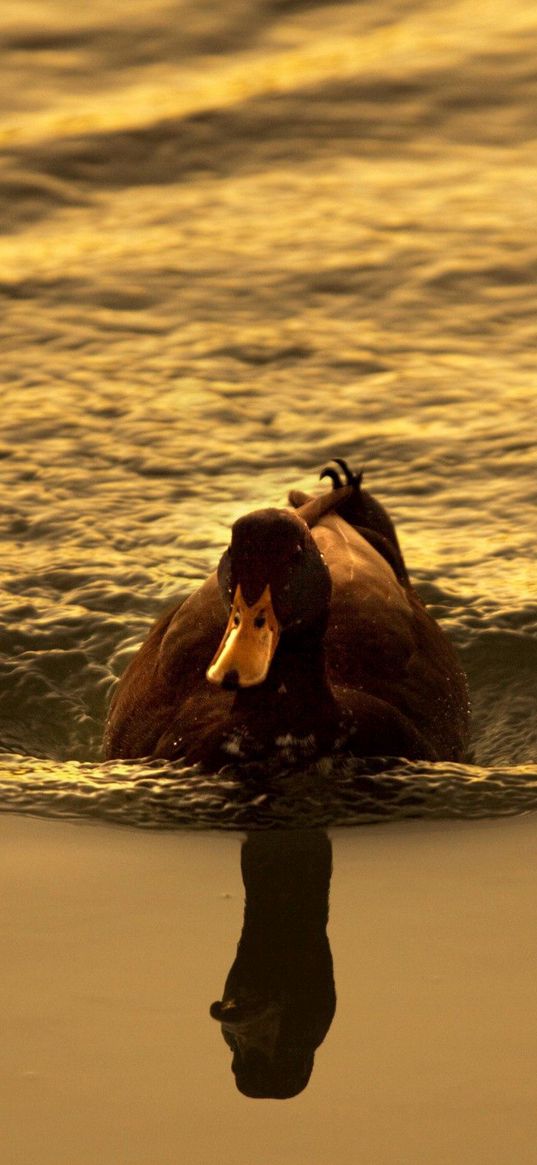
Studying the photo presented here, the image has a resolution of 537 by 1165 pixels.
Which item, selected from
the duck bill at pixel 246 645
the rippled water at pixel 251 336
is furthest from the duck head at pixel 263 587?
the rippled water at pixel 251 336

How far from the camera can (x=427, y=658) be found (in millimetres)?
8516

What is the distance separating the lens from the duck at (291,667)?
7574 mm

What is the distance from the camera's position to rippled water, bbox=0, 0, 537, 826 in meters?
9.22

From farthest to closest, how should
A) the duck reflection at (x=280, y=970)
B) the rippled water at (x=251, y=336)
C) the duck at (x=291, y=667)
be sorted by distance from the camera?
the rippled water at (x=251, y=336) < the duck at (x=291, y=667) < the duck reflection at (x=280, y=970)

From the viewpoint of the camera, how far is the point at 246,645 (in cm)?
749

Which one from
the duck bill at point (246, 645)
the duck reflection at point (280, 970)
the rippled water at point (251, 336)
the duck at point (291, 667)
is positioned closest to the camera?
the duck reflection at point (280, 970)

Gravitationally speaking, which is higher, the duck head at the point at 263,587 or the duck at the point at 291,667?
the duck head at the point at 263,587

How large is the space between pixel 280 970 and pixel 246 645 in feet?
3.83

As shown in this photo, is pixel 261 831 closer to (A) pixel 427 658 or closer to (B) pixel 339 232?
(A) pixel 427 658

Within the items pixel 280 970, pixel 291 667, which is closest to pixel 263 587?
pixel 291 667

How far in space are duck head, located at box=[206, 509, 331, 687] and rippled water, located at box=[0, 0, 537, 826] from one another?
24.3 inches

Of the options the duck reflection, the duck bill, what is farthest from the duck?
the duck reflection

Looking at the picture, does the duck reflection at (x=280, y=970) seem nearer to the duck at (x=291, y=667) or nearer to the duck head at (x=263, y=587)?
the duck at (x=291, y=667)

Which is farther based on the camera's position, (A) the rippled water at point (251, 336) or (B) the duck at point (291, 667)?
(A) the rippled water at point (251, 336)
